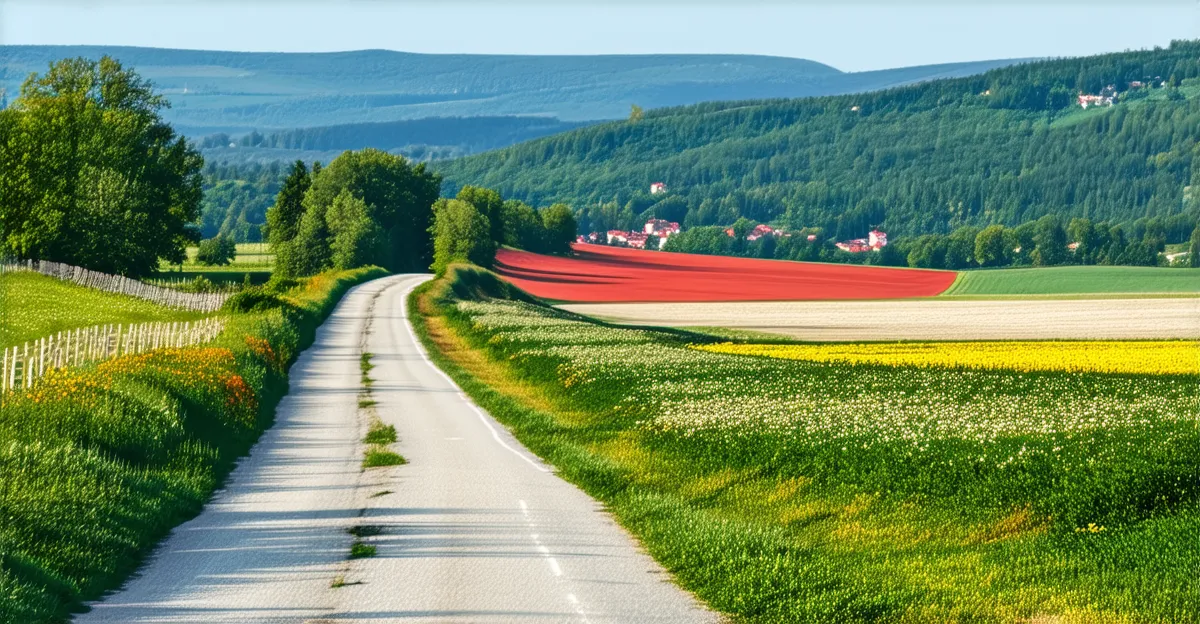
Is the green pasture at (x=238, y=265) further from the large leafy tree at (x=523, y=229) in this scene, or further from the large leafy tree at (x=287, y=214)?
the large leafy tree at (x=523, y=229)

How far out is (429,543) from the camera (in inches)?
781

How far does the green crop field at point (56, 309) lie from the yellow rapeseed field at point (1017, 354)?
92.0ft

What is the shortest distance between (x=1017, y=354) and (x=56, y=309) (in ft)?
154

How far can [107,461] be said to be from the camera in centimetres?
2291

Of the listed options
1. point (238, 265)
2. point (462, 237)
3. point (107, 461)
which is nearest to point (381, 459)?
Answer: point (107, 461)

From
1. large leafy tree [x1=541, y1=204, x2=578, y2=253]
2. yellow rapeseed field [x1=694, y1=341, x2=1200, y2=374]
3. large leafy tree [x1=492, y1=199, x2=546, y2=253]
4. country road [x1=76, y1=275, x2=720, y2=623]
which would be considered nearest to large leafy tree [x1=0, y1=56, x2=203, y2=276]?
yellow rapeseed field [x1=694, y1=341, x2=1200, y2=374]

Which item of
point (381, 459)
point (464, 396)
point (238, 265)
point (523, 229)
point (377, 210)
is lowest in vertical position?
point (238, 265)

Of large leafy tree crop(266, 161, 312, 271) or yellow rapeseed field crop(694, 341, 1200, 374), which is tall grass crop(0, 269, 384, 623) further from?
large leafy tree crop(266, 161, 312, 271)

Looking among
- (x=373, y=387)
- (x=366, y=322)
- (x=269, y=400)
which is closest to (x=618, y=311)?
(x=366, y=322)

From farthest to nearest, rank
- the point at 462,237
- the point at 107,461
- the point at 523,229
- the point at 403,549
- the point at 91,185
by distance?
1. the point at 523,229
2. the point at 462,237
3. the point at 91,185
4. the point at 107,461
5. the point at 403,549

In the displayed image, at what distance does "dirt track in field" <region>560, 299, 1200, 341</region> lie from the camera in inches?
2938

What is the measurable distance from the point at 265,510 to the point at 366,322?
60.2 metres

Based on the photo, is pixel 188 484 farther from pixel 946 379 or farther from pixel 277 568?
pixel 946 379

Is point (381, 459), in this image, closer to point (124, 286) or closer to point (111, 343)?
point (111, 343)
